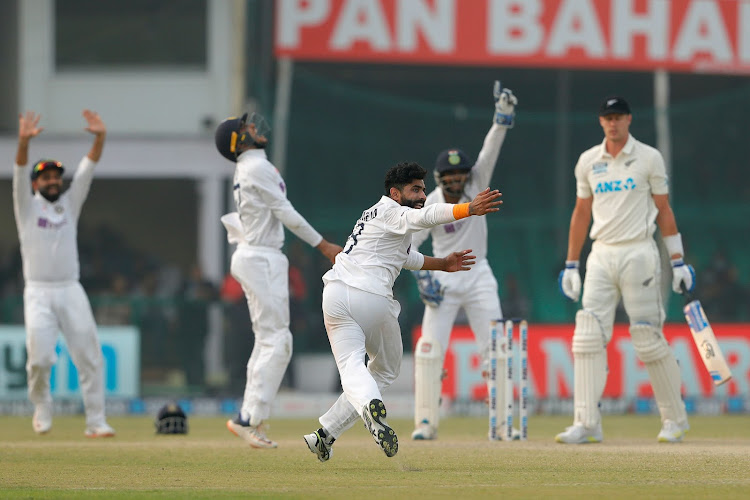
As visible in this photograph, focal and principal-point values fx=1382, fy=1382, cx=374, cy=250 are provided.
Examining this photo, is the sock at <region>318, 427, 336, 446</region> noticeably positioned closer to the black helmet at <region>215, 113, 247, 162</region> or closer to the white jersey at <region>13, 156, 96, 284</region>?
the black helmet at <region>215, 113, 247, 162</region>

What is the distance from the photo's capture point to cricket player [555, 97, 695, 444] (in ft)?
32.3

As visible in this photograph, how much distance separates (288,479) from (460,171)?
133 inches

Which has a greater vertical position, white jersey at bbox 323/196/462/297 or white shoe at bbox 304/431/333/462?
white jersey at bbox 323/196/462/297

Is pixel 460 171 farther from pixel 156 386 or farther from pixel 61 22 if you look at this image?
pixel 61 22

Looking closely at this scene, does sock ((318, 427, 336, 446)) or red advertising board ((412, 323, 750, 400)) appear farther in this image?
red advertising board ((412, 323, 750, 400))

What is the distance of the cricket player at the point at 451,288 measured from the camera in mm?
10270

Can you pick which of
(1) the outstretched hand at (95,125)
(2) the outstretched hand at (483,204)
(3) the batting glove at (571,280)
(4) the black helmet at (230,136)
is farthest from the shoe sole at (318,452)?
(1) the outstretched hand at (95,125)

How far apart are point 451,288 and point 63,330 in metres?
3.07

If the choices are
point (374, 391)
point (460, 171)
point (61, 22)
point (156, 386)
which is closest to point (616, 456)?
point (374, 391)

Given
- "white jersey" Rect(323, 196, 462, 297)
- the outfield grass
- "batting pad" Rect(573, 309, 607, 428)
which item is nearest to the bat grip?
"batting pad" Rect(573, 309, 607, 428)

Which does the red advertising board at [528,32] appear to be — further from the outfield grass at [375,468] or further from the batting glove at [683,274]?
the batting glove at [683,274]

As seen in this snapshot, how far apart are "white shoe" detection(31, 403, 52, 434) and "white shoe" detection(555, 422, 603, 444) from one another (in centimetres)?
409

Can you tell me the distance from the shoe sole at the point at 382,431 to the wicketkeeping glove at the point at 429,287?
2.73 m

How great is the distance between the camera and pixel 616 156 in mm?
9945
